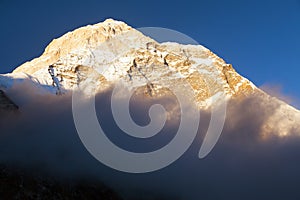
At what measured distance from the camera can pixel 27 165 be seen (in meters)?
112

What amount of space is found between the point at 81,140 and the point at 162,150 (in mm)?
30010

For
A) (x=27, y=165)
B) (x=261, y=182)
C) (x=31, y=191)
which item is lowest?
(x=31, y=191)

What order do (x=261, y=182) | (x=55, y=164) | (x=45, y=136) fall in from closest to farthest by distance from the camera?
(x=55, y=164) → (x=45, y=136) → (x=261, y=182)

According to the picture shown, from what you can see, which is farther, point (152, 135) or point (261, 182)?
point (152, 135)

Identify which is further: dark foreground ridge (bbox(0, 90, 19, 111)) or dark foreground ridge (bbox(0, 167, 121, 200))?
dark foreground ridge (bbox(0, 90, 19, 111))

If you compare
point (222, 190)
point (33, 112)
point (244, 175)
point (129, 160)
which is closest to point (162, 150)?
point (129, 160)

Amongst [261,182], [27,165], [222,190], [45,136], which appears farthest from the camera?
[261,182]

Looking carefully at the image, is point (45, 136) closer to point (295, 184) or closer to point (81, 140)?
point (81, 140)

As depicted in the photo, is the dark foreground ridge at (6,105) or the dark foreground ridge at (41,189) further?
the dark foreground ridge at (6,105)

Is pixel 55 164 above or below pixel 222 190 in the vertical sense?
below

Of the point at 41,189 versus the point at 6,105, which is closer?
the point at 41,189

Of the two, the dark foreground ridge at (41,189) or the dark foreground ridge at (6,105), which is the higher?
the dark foreground ridge at (6,105)

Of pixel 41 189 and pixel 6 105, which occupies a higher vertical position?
pixel 6 105

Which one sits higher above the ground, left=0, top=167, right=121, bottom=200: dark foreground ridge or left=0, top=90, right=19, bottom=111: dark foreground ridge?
left=0, top=90, right=19, bottom=111: dark foreground ridge
